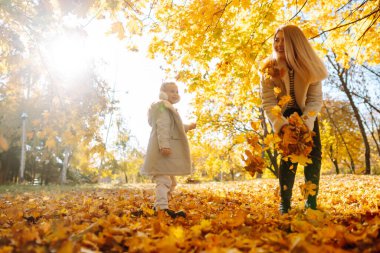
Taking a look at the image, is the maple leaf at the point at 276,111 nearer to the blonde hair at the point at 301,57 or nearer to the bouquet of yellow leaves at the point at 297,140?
the bouquet of yellow leaves at the point at 297,140

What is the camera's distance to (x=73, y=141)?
153 inches

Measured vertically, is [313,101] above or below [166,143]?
above

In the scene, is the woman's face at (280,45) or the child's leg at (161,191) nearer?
the woman's face at (280,45)

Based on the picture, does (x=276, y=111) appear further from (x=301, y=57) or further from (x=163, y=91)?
(x=163, y=91)

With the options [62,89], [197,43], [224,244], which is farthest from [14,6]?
[224,244]

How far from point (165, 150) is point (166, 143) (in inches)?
3.2

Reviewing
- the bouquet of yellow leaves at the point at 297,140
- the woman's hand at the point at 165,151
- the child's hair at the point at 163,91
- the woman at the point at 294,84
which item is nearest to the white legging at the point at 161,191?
the woman's hand at the point at 165,151

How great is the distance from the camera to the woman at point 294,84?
2.93m

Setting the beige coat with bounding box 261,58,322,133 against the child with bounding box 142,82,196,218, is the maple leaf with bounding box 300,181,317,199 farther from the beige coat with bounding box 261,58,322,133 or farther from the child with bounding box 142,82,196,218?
the child with bounding box 142,82,196,218

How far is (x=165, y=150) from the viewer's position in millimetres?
3344

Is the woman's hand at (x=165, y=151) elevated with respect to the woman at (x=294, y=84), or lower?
lower

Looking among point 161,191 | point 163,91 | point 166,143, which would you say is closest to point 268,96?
point 166,143

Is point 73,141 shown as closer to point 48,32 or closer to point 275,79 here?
point 48,32

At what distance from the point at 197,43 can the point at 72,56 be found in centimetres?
165
